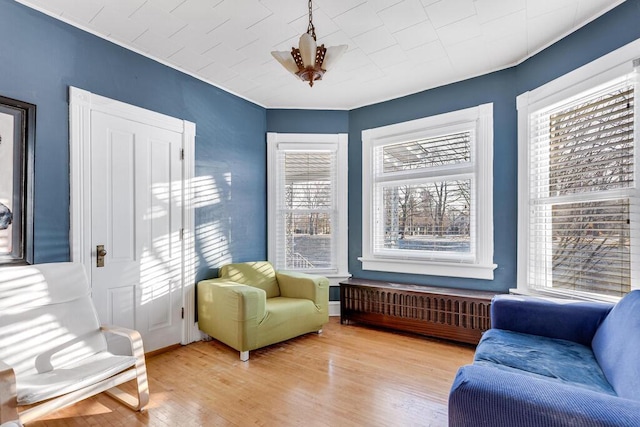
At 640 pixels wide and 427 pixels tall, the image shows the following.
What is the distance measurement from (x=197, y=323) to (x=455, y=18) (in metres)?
3.31

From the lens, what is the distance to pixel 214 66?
304 cm

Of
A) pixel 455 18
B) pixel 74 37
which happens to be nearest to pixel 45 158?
pixel 74 37

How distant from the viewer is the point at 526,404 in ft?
3.40

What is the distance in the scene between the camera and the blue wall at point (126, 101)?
7.11 feet

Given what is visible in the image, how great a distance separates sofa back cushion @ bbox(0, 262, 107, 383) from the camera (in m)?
1.85

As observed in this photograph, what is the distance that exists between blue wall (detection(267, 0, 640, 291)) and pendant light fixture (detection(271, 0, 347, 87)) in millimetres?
1843

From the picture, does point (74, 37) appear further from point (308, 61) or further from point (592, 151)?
point (592, 151)

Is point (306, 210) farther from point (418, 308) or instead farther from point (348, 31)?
point (348, 31)

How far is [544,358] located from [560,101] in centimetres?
195

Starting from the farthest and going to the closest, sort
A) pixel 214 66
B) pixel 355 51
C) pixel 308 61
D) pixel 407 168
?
pixel 407 168, pixel 214 66, pixel 355 51, pixel 308 61

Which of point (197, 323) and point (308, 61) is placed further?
point (197, 323)

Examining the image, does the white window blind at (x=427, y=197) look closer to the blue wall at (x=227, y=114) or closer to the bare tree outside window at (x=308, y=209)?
the blue wall at (x=227, y=114)

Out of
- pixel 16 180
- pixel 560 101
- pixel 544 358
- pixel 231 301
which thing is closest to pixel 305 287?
pixel 231 301

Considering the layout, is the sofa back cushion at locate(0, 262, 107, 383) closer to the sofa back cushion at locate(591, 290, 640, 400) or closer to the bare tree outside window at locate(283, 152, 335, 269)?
the bare tree outside window at locate(283, 152, 335, 269)
